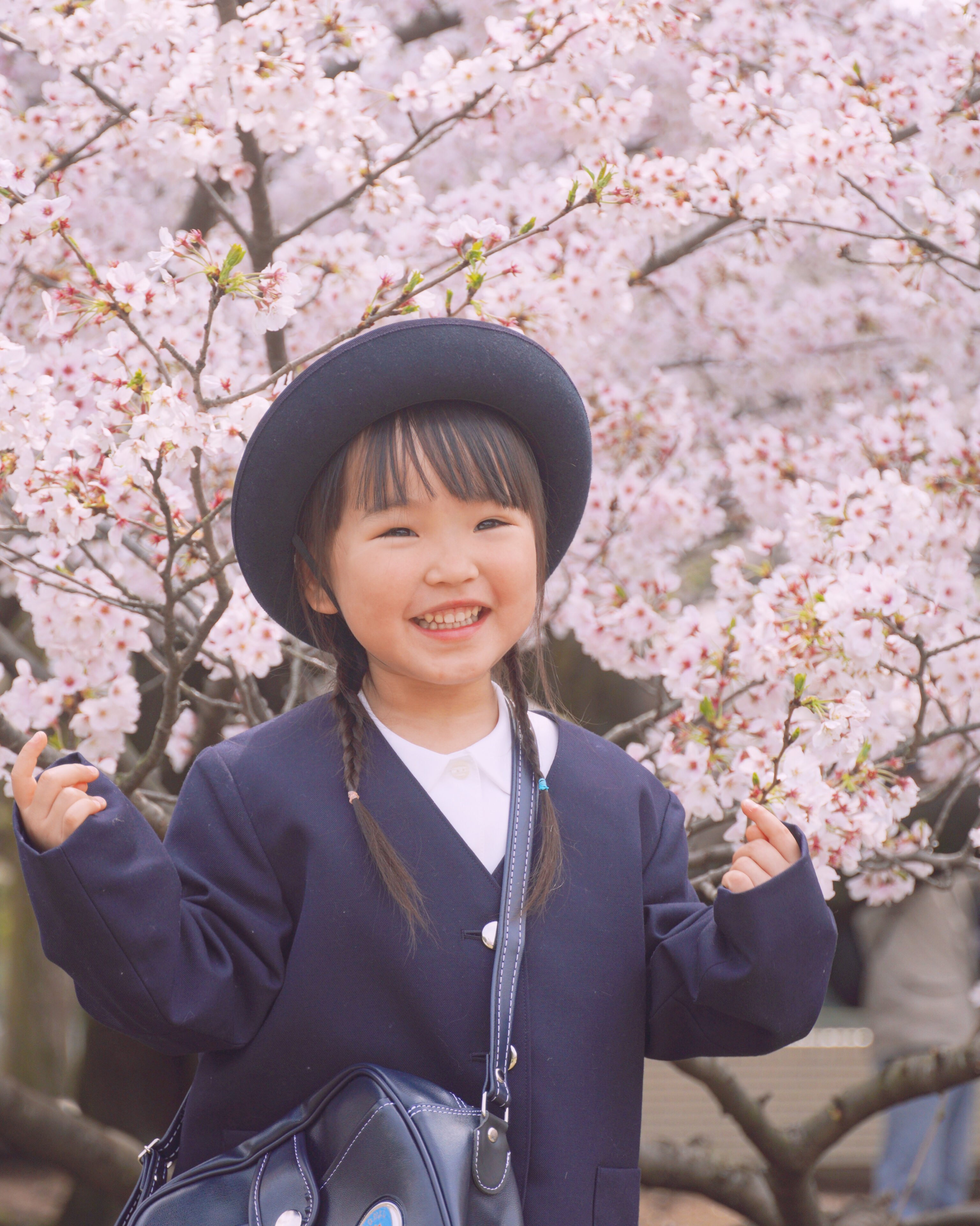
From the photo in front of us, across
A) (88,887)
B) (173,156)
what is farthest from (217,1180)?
(173,156)

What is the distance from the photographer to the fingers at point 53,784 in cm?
116

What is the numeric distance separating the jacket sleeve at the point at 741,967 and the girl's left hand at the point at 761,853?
15 mm

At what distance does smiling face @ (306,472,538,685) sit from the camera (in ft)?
4.33

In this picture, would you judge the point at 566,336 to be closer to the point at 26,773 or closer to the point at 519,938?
the point at 519,938

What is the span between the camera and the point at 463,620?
138 cm

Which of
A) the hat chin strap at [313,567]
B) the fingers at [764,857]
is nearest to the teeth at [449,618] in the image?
the hat chin strap at [313,567]

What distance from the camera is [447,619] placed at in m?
1.37

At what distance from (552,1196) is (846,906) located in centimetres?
381

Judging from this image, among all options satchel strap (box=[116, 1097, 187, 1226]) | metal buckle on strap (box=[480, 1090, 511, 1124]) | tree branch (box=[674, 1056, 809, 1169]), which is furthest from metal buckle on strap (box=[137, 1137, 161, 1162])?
tree branch (box=[674, 1056, 809, 1169])

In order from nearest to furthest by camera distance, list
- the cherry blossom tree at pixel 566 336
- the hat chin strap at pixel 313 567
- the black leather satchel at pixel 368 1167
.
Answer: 1. the black leather satchel at pixel 368 1167
2. the hat chin strap at pixel 313 567
3. the cherry blossom tree at pixel 566 336

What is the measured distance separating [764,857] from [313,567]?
629 mm

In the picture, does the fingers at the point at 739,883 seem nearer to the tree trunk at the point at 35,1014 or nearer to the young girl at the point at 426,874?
the young girl at the point at 426,874

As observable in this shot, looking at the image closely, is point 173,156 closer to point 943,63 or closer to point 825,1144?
point 943,63

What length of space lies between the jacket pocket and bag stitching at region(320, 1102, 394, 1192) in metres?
0.34
